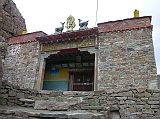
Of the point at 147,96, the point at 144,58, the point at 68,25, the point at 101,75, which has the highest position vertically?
the point at 68,25

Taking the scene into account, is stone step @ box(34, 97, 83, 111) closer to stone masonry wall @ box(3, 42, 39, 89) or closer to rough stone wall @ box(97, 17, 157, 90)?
rough stone wall @ box(97, 17, 157, 90)

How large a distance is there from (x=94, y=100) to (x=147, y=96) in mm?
1495

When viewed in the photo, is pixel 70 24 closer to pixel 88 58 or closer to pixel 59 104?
pixel 88 58

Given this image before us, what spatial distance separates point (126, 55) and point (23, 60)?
19.3 feet

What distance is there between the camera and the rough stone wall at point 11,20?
1412 cm

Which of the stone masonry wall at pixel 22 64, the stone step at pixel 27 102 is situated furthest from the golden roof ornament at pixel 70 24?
the stone step at pixel 27 102

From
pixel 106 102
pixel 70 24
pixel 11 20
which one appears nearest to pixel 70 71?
pixel 70 24

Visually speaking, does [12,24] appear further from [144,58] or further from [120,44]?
[144,58]

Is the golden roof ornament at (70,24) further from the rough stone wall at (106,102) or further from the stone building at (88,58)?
the rough stone wall at (106,102)

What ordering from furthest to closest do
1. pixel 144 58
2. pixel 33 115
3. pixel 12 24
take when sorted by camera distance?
pixel 12 24 < pixel 144 58 < pixel 33 115

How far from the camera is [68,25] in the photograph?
38.2 feet

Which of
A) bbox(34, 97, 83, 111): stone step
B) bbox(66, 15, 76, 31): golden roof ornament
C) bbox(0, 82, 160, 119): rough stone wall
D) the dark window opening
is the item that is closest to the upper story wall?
the dark window opening

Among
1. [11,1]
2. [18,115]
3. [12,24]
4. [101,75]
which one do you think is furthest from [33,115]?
[11,1]

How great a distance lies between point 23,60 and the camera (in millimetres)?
11594
